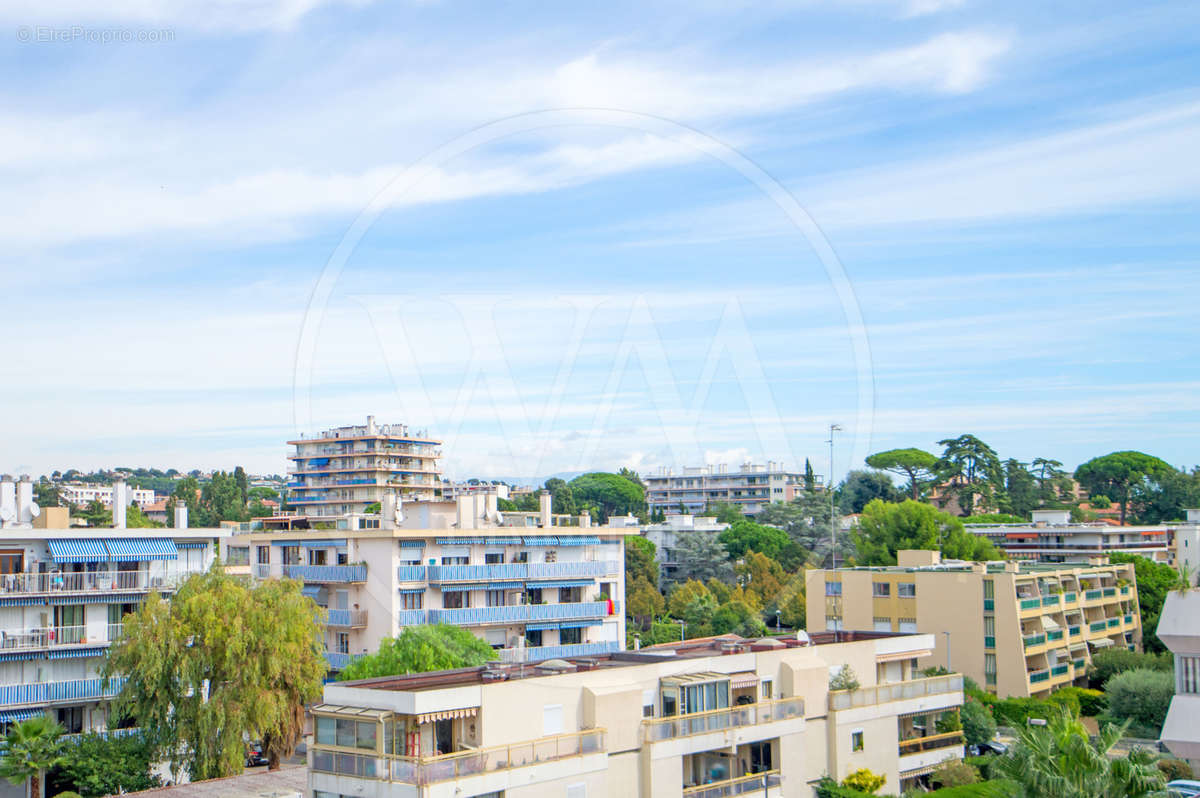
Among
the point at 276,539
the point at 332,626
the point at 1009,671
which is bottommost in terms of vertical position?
the point at 1009,671

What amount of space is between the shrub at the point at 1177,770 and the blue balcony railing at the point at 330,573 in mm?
25591

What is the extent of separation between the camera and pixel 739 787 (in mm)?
24422

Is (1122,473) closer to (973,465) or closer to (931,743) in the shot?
(973,465)

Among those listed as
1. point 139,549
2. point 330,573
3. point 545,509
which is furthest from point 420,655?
point 545,509

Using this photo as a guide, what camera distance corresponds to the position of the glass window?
68.0 feet

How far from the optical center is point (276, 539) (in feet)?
141

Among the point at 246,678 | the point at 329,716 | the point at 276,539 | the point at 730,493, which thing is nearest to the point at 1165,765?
the point at 329,716

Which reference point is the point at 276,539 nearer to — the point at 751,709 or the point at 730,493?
the point at 751,709

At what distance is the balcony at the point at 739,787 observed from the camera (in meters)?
23.8

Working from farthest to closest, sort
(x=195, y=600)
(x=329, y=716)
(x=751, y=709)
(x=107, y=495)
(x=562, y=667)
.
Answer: (x=107, y=495), (x=195, y=600), (x=751, y=709), (x=562, y=667), (x=329, y=716)

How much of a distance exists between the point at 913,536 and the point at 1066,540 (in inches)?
679

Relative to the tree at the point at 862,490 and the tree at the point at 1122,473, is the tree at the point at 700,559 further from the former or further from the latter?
the tree at the point at 1122,473

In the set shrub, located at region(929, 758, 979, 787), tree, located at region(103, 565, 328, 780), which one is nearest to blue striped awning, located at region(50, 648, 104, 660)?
tree, located at region(103, 565, 328, 780)

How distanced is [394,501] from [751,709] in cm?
2059
